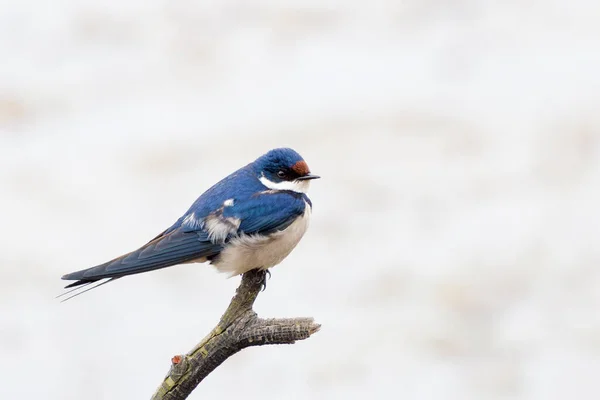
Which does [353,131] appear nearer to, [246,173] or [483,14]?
[483,14]

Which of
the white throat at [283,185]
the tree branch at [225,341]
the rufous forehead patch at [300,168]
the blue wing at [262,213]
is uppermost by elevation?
the rufous forehead patch at [300,168]

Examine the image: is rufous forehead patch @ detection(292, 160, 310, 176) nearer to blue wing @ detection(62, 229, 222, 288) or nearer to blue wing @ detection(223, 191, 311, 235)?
blue wing @ detection(223, 191, 311, 235)

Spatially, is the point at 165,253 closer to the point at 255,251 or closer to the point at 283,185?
the point at 255,251

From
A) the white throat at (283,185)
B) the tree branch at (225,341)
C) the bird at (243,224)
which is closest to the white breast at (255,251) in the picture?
the bird at (243,224)

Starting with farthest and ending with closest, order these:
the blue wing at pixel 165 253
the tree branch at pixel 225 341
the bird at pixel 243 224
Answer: the bird at pixel 243 224 < the blue wing at pixel 165 253 < the tree branch at pixel 225 341

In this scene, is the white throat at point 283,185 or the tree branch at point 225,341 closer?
the tree branch at point 225,341

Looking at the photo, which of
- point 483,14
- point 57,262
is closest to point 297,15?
point 483,14

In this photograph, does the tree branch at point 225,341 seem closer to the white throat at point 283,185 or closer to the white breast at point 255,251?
the white breast at point 255,251

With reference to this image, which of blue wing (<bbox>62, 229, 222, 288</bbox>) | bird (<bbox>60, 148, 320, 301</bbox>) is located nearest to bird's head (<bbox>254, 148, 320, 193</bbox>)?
bird (<bbox>60, 148, 320, 301</bbox>)
